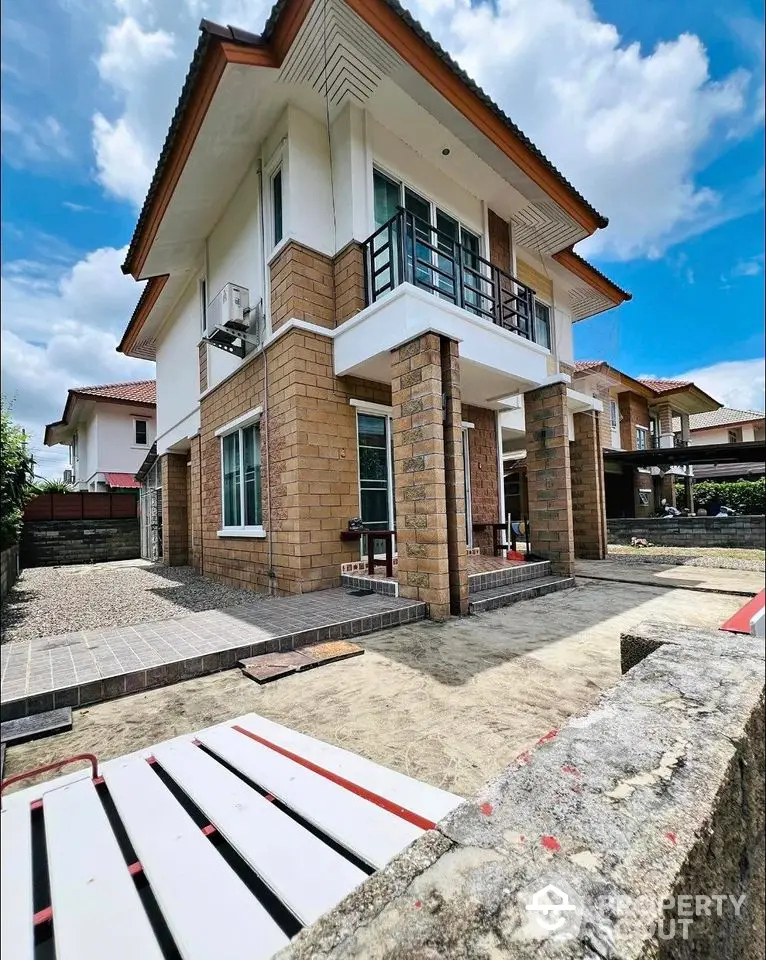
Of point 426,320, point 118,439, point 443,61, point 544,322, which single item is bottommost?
point 426,320

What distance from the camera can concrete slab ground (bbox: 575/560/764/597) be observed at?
6125mm

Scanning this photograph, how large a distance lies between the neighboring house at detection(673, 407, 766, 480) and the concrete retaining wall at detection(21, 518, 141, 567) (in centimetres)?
1020

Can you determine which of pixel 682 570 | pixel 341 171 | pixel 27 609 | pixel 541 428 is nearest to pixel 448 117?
pixel 341 171

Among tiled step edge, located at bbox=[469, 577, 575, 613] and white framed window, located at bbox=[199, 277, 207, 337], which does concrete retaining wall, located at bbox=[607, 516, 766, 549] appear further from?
white framed window, located at bbox=[199, 277, 207, 337]

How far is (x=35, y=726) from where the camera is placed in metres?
2.45

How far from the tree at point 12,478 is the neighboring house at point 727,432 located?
9.34m

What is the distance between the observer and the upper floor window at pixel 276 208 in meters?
6.17

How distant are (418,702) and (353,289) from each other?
493 centimetres

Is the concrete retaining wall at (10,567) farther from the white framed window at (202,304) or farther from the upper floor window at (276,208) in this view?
the white framed window at (202,304)

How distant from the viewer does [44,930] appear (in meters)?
1.00

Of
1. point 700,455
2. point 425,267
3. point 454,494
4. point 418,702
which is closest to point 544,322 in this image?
point 425,267

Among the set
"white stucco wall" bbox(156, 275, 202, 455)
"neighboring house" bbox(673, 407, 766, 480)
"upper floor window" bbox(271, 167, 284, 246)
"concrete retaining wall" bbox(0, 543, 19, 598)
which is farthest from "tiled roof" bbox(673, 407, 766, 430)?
"concrete retaining wall" bbox(0, 543, 19, 598)

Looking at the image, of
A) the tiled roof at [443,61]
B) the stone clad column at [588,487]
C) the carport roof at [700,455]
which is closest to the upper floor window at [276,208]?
the tiled roof at [443,61]

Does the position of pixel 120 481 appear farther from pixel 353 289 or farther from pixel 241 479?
pixel 353 289
